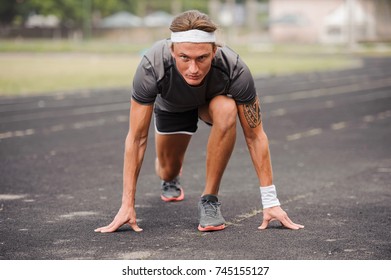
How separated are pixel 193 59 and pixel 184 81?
1.01ft

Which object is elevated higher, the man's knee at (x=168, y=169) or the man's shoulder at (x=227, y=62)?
the man's shoulder at (x=227, y=62)

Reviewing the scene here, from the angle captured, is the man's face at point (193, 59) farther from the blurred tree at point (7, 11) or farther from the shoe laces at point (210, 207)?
the blurred tree at point (7, 11)

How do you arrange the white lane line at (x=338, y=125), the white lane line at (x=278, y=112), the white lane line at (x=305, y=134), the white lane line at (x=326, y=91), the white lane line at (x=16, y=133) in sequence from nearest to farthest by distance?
1. the white lane line at (x=305, y=134)
2. the white lane line at (x=16, y=133)
3. the white lane line at (x=338, y=125)
4. the white lane line at (x=278, y=112)
5. the white lane line at (x=326, y=91)

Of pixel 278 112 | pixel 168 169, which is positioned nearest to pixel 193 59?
pixel 168 169

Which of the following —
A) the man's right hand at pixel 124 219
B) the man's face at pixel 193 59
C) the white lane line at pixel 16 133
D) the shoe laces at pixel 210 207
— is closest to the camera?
the man's face at pixel 193 59

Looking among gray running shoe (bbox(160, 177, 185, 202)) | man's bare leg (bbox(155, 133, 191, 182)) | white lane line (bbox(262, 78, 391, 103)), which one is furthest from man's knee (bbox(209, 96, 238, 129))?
white lane line (bbox(262, 78, 391, 103))

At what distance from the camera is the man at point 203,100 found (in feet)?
17.1

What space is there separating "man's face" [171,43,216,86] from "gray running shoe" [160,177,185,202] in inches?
72.9

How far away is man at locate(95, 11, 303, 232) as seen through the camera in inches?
205

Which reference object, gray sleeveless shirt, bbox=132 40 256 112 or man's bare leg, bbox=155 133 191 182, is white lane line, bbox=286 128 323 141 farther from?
gray sleeveless shirt, bbox=132 40 256 112

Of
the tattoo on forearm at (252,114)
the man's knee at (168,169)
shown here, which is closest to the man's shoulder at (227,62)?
the tattoo on forearm at (252,114)

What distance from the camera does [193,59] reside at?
16.9 feet

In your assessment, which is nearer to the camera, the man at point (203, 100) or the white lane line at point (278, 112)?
the man at point (203, 100)
